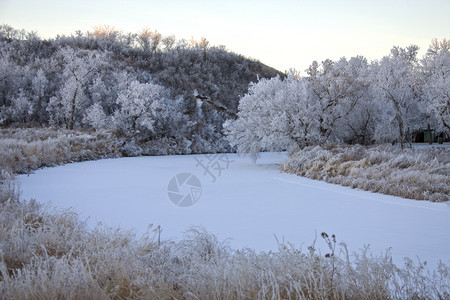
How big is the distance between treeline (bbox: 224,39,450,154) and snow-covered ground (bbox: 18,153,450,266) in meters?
6.30

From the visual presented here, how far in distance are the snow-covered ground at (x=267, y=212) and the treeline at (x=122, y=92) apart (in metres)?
17.9

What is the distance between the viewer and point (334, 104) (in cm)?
1983

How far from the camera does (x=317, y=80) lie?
1997cm

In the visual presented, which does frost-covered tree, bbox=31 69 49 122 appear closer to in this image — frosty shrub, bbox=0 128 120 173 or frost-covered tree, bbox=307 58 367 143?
frosty shrub, bbox=0 128 120 173

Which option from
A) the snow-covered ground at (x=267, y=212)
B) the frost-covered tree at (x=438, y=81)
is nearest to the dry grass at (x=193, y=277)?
the snow-covered ground at (x=267, y=212)

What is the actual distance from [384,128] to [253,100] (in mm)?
13391

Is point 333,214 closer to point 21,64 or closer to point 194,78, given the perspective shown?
point 194,78

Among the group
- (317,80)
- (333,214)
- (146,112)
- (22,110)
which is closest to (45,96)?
(22,110)

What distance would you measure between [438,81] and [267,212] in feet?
80.9

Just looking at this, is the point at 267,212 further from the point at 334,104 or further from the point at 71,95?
the point at 71,95

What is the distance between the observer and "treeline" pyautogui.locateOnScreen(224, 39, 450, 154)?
1727cm

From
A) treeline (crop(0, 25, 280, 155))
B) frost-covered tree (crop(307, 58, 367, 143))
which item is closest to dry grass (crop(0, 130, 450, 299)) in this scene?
frost-covered tree (crop(307, 58, 367, 143))

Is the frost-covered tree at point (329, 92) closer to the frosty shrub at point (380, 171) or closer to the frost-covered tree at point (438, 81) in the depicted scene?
the frosty shrub at point (380, 171)

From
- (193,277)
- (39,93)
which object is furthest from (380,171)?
(39,93)
